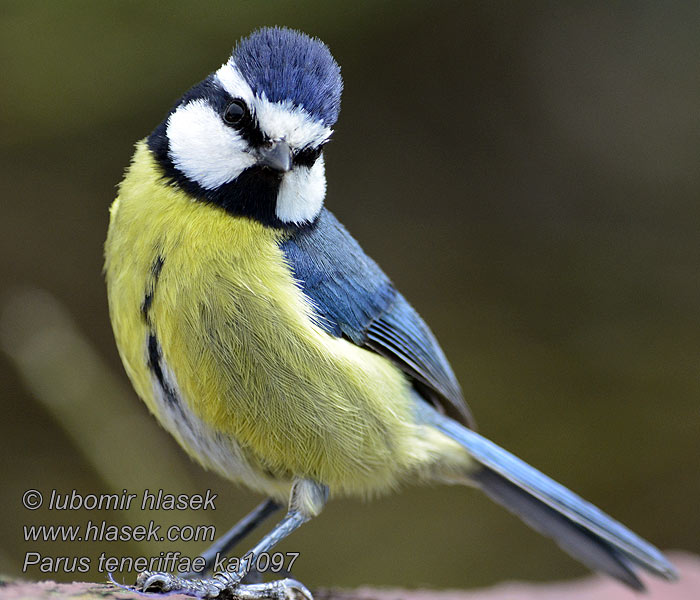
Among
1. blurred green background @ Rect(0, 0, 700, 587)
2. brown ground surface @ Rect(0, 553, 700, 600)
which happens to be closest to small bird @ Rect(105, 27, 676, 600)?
brown ground surface @ Rect(0, 553, 700, 600)

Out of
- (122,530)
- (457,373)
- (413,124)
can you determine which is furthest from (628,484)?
(122,530)

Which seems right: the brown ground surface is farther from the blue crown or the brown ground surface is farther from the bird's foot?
the blue crown

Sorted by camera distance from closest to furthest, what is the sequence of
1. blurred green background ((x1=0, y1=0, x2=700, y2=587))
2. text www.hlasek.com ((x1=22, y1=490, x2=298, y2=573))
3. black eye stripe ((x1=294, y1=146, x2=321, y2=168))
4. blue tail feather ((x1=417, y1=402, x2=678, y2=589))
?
black eye stripe ((x1=294, y1=146, x2=321, y2=168)), text www.hlasek.com ((x1=22, y1=490, x2=298, y2=573)), blue tail feather ((x1=417, y1=402, x2=678, y2=589)), blurred green background ((x1=0, y1=0, x2=700, y2=587))

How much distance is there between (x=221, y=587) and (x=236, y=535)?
513 millimetres

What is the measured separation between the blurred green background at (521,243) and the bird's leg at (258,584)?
1.60 metres

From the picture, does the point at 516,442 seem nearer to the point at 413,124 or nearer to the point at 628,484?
the point at 628,484

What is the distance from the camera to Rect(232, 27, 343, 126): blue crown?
1.90 m

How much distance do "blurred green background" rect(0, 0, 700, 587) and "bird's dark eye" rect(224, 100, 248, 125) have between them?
6.00ft

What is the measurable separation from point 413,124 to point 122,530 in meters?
2.26

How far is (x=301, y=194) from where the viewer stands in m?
2.06

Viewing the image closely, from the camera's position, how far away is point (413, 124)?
390 centimetres

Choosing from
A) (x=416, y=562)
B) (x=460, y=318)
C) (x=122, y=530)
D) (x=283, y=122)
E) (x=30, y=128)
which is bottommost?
(x=416, y=562)

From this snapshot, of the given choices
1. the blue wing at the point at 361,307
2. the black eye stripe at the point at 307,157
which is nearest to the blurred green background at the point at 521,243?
the blue wing at the point at 361,307

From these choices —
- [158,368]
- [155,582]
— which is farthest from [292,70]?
[155,582]
